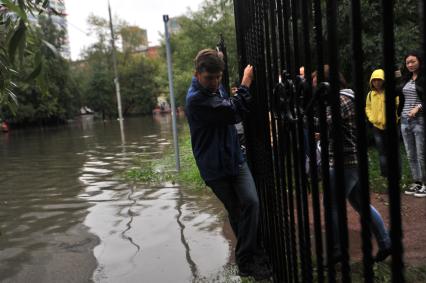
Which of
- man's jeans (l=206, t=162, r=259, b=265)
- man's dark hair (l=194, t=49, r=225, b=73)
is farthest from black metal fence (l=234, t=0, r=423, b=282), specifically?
man's dark hair (l=194, t=49, r=225, b=73)

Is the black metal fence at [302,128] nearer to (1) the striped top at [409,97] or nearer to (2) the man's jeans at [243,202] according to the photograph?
(2) the man's jeans at [243,202]

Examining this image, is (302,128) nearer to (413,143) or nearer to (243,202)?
(243,202)

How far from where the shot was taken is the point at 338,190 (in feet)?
5.56

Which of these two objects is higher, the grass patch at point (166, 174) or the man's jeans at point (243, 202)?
the man's jeans at point (243, 202)

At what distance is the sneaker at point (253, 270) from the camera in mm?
3816

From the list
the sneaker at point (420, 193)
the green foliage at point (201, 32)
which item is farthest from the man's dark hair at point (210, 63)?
the green foliage at point (201, 32)

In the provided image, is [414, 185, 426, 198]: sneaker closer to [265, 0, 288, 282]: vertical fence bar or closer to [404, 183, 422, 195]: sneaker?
[404, 183, 422, 195]: sneaker

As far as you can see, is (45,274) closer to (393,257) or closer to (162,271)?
(162,271)

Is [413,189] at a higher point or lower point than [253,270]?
higher

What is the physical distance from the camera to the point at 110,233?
5.66m

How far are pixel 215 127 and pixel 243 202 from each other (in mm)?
648

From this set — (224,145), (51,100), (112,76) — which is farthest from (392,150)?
(112,76)

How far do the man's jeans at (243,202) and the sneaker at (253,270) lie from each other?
0.14 feet

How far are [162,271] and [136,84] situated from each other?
63232mm
